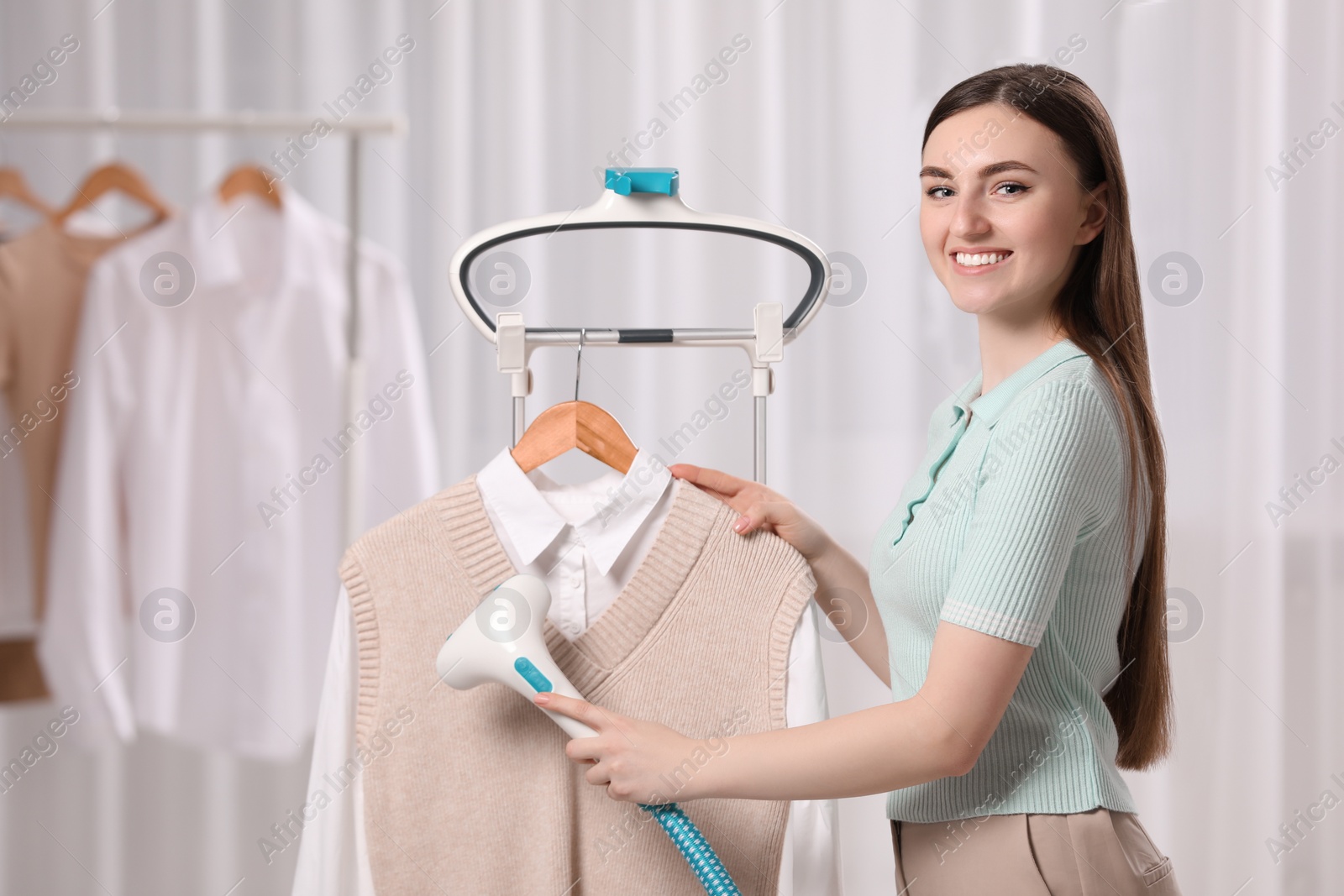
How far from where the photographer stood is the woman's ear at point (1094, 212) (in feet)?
2.89

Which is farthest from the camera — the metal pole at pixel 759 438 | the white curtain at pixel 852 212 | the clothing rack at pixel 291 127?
the white curtain at pixel 852 212

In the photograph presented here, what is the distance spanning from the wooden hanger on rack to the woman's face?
1.13 feet

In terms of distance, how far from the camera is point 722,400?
168 cm

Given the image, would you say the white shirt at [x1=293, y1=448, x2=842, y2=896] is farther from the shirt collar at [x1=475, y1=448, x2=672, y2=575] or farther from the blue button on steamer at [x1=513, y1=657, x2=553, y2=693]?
the blue button on steamer at [x1=513, y1=657, x2=553, y2=693]

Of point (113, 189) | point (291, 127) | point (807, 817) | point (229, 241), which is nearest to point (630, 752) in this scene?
point (807, 817)

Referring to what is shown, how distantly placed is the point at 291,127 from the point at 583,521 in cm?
75

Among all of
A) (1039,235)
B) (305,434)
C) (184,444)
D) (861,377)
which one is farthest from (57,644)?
(1039,235)

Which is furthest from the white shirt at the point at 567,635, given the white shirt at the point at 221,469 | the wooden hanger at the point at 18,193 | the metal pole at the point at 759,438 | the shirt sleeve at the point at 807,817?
the wooden hanger at the point at 18,193

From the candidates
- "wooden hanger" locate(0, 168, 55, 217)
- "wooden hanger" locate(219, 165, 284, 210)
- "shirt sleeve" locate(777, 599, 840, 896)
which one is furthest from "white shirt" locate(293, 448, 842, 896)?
"wooden hanger" locate(0, 168, 55, 217)

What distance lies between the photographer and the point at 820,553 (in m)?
1.01

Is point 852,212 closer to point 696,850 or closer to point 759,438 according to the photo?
point 759,438

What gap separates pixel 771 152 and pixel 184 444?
105cm

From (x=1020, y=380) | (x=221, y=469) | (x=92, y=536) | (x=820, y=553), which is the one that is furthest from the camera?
(x=221, y=469)

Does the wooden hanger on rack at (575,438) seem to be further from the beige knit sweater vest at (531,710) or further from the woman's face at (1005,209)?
the woman's face at (1005,209)
